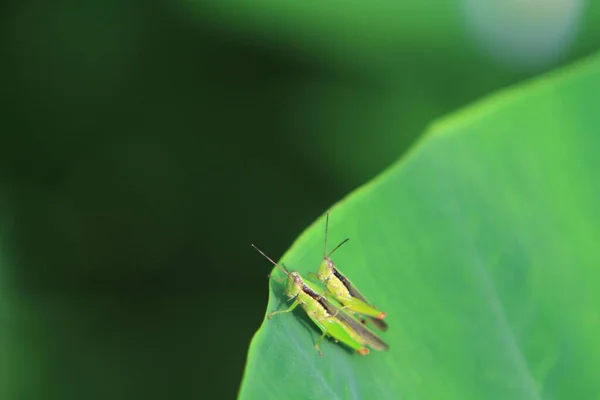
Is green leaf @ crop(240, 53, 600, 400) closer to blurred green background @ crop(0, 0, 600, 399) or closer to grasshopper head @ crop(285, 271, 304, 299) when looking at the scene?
grasshopper head @ crop(285, 271, 304, 299)

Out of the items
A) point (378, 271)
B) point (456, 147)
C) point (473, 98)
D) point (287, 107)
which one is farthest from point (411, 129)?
point (378, 271)

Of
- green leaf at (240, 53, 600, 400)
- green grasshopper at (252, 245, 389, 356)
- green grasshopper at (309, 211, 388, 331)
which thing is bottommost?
green grasshopper at (252, 245, 389, 356)

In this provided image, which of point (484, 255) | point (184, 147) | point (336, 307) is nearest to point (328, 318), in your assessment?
point (336, 307)

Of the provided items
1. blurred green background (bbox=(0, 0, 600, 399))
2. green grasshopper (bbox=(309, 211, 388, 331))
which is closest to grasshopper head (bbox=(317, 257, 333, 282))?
green grasshopper (bbox=(309, 211, 388, 331))

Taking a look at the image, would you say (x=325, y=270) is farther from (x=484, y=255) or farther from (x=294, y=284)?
(x=484, y=255)

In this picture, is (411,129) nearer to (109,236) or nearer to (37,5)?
(109,236)

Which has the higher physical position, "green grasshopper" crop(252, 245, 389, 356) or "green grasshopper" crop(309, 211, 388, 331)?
"green grasshopper" crop(309, 211, 388, 331)

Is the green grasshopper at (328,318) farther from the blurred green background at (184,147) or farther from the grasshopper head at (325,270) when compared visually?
the blurred green background at (184,147)
